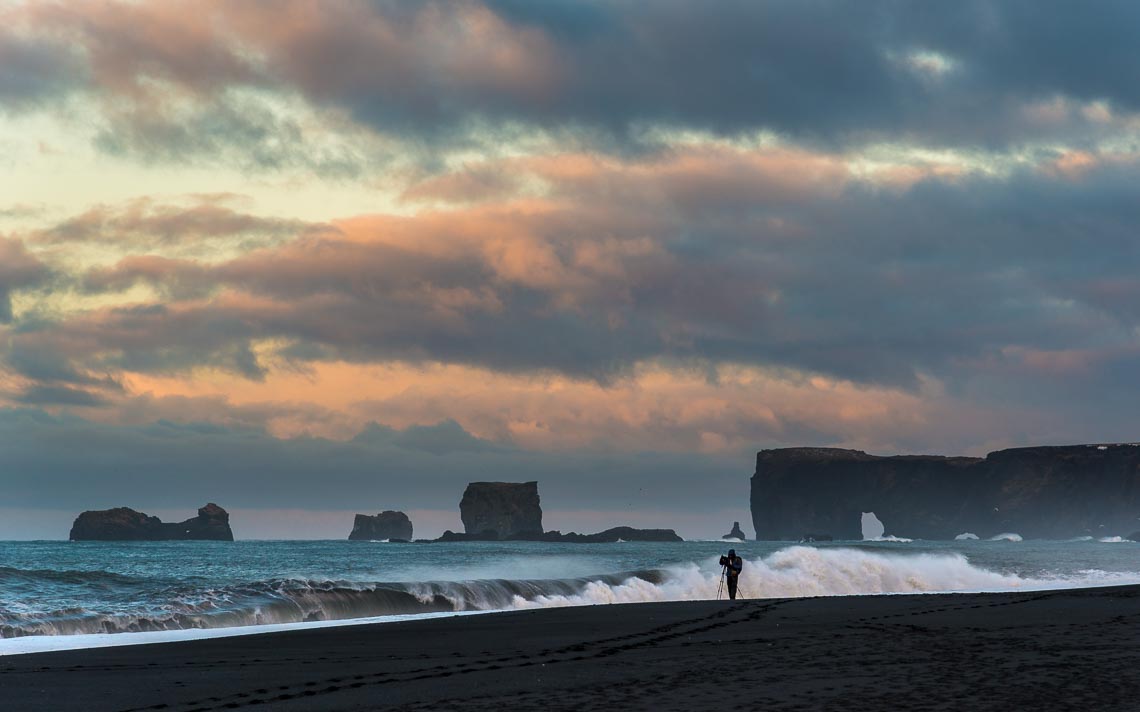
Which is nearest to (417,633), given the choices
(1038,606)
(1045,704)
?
(1045,704)

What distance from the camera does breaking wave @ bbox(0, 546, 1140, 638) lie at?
93.2ft

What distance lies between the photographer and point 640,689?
13812mm

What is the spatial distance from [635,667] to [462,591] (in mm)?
22407

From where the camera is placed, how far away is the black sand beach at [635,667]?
12883mm

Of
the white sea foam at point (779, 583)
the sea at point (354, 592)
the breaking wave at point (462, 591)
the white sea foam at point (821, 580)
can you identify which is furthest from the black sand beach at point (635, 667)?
the white sea foam at point (821, 580)

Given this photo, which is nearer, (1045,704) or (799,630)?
(1045,704)

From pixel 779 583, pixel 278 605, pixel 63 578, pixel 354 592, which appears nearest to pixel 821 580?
pixel 779 583

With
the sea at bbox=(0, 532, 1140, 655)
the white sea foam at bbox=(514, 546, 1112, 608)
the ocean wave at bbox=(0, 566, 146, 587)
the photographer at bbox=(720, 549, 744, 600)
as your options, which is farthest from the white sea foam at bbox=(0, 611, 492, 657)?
the white sea foam at bbox=(514, 546, 1112, 608)

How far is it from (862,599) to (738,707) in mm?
24616

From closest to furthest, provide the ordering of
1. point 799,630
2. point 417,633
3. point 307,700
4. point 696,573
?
1. point 307,700
2. point 799,630
3. point 417,633
4. point 696,573

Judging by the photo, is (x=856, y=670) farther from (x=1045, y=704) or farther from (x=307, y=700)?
(x=307, y=700)

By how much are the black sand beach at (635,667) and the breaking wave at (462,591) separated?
20.0 ft

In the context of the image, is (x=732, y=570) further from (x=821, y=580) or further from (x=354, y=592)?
(x=821, y=580)

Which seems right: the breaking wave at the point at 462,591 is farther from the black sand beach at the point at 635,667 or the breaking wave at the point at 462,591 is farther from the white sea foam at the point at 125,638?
the black sand beach at the point at 635,667
